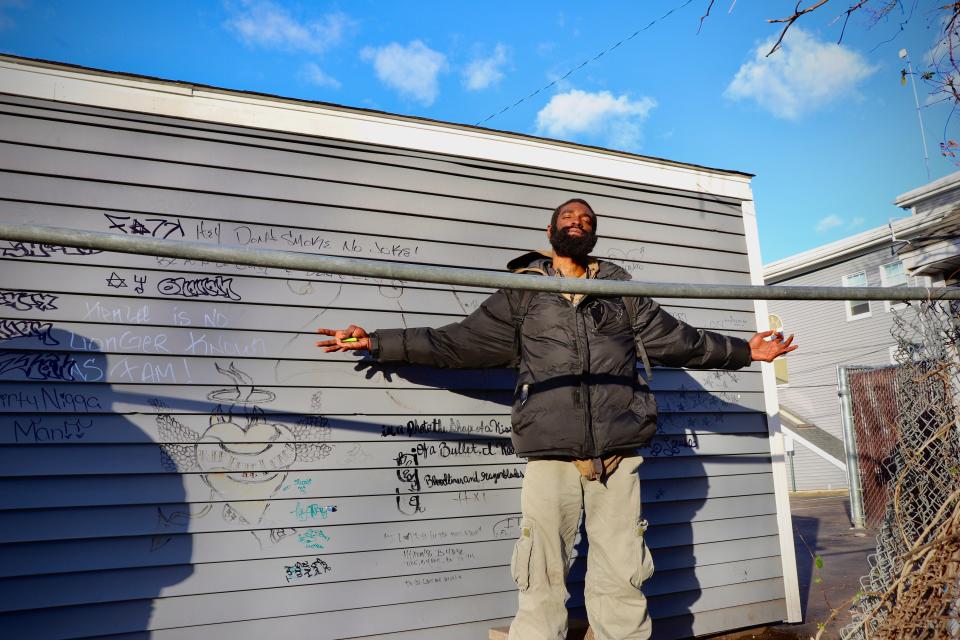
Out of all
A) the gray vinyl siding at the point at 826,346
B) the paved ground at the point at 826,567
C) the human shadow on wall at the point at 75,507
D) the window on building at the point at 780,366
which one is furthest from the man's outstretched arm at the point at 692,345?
the window on building at the point at 780,366

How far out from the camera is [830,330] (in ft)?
56.0

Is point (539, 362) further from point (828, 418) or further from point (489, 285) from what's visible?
point (828, 418)

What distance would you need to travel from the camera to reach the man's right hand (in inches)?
125

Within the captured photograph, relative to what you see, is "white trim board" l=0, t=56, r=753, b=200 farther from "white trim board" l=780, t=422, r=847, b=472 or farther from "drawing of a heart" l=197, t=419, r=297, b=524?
"white trim board" l=780, t=422, r=847, b=472

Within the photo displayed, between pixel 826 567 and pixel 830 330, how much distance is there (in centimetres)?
1241

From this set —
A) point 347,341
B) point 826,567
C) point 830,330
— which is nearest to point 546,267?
point 347,341

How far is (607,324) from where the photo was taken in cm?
307

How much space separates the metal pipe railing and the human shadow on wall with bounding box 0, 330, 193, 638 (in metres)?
1.27

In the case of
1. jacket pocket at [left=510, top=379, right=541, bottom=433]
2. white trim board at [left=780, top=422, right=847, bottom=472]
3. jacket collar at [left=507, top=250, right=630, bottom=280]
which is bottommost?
white trim board at [left=780, top=422, right=847, bottom=472]

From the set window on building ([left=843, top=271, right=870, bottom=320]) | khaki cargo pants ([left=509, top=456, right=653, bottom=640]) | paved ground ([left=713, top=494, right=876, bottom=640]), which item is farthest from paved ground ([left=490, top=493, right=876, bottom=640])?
window on building ([left=843, top=271, right=870, bottom=320])

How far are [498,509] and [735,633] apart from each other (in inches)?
74.3

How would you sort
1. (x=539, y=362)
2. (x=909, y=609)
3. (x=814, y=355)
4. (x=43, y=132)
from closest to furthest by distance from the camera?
(x=909, y=609)
(x=539, y=362)
(x=43, y=132)
(x=814, y=355)

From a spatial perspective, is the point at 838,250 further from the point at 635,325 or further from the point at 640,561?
the point at 640,561

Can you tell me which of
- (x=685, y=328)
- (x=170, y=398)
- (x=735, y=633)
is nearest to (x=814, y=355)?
(x=735, y=633)
